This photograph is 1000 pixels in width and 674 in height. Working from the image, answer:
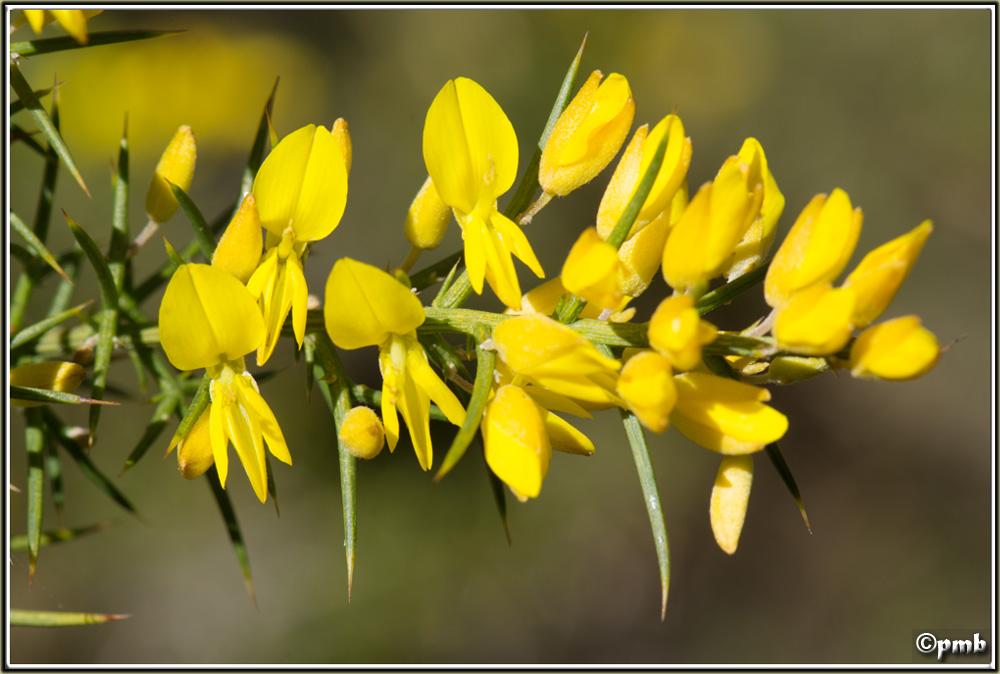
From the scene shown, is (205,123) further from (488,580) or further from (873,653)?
(873,653)

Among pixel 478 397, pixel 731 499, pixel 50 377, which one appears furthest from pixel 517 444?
pixel 50 377

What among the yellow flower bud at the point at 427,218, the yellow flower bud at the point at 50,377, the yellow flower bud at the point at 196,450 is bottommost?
the yellow flower bud at the point at 50,377

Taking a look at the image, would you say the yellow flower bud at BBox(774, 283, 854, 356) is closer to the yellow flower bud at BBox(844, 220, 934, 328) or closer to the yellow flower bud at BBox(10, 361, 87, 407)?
the yellow flower bud at BBox(844, 220, 934, 328)

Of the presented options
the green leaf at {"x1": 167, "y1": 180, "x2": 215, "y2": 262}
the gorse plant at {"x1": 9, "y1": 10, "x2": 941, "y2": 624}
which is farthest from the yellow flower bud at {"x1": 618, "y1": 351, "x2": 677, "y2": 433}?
the green leaf at {"x1": 167, "y1": 180, "x2": 215, "y2": 262}

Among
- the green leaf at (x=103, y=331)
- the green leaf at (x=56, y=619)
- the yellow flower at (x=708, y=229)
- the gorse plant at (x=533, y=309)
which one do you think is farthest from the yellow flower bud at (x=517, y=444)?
the green leaf at (x=56, y=619)

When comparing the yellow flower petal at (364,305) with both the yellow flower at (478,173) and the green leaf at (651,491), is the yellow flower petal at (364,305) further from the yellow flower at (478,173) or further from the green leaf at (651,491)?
the green leaf at (651,491)

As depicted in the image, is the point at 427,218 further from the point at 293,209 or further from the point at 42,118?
the point at 42,118

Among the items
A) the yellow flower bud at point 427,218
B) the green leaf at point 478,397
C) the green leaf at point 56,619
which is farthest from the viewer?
the green leaf at point 56,619
